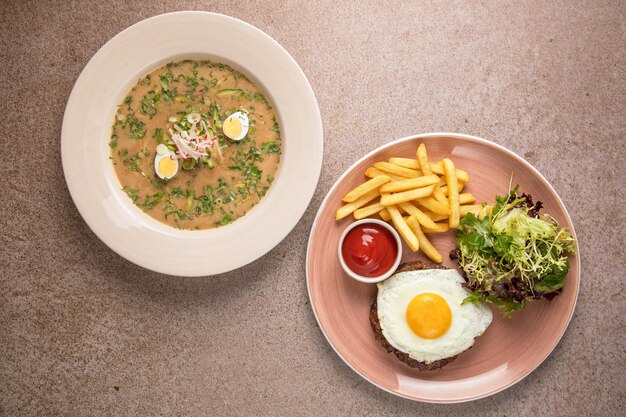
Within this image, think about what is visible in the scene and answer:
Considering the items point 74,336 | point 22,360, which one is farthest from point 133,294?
point 22,360

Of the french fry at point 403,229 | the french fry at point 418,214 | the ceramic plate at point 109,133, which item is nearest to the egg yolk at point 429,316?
the french fry at point 403,229

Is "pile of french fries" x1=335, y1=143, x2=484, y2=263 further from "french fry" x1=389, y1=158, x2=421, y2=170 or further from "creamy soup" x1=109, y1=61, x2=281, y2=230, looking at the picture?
"creamy soup" x1=109, y1=61, x2=281, y2=230

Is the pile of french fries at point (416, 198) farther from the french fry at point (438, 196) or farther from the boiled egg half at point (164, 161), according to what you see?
the boiled egg half at point (164, 161)

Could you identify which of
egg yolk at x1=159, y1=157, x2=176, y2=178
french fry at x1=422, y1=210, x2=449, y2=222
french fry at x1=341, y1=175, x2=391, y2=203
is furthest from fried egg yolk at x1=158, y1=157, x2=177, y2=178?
french fry at x1=422, y1=210, x2=449, y2=222

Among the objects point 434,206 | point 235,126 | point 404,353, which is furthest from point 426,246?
point 235,126

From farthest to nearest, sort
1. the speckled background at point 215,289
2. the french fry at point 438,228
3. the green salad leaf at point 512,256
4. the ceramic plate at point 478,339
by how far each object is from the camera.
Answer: the speckled background at point 215,289 → the ceramic plate at point 478,339 → the french fry at point 438,228 → the green salad leaf at point 512,256

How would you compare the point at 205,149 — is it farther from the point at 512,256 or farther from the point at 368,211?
the point at 512,256

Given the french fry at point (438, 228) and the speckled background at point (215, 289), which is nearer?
the french fry at point (438, 228)
